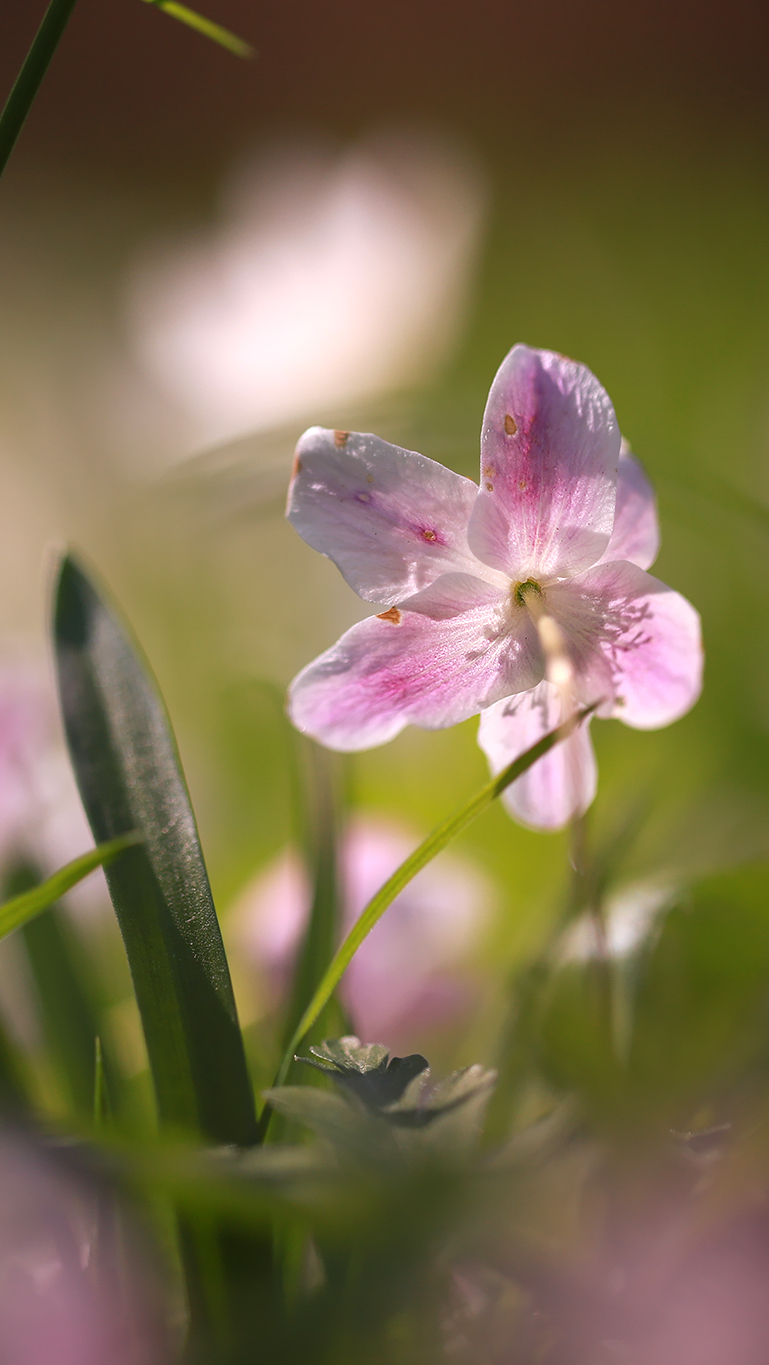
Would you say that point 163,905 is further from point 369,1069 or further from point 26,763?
point 26,763

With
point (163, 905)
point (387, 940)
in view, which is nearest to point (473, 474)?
point (387, 940)

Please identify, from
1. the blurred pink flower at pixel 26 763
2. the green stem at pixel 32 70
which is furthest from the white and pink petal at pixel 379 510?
the blurred pink flower at pixel 26 763

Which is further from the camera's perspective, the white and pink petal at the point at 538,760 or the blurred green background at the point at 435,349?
the blurred green background at the point at 435,349

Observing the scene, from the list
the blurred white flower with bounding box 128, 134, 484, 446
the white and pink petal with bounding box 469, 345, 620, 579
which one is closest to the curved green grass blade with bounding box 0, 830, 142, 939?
the white and pink petal with bounding box 469, 345, 620, 579

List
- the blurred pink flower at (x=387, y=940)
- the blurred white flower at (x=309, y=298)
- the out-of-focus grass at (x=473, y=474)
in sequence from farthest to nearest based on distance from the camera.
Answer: the blurred white flower at (x=309, y=298) < the out-of-focus grass at (x=473, y=474) < the blurred pink flower at (x=387, y=940)

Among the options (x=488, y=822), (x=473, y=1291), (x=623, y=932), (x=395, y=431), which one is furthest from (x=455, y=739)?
(x=473, y=1291)

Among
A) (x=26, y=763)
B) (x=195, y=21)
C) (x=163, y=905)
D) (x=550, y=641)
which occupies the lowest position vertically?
(x=26, y=763)

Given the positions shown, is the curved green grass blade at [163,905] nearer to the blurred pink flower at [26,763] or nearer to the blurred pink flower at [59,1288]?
the blurred pink flower at [59,1288]
